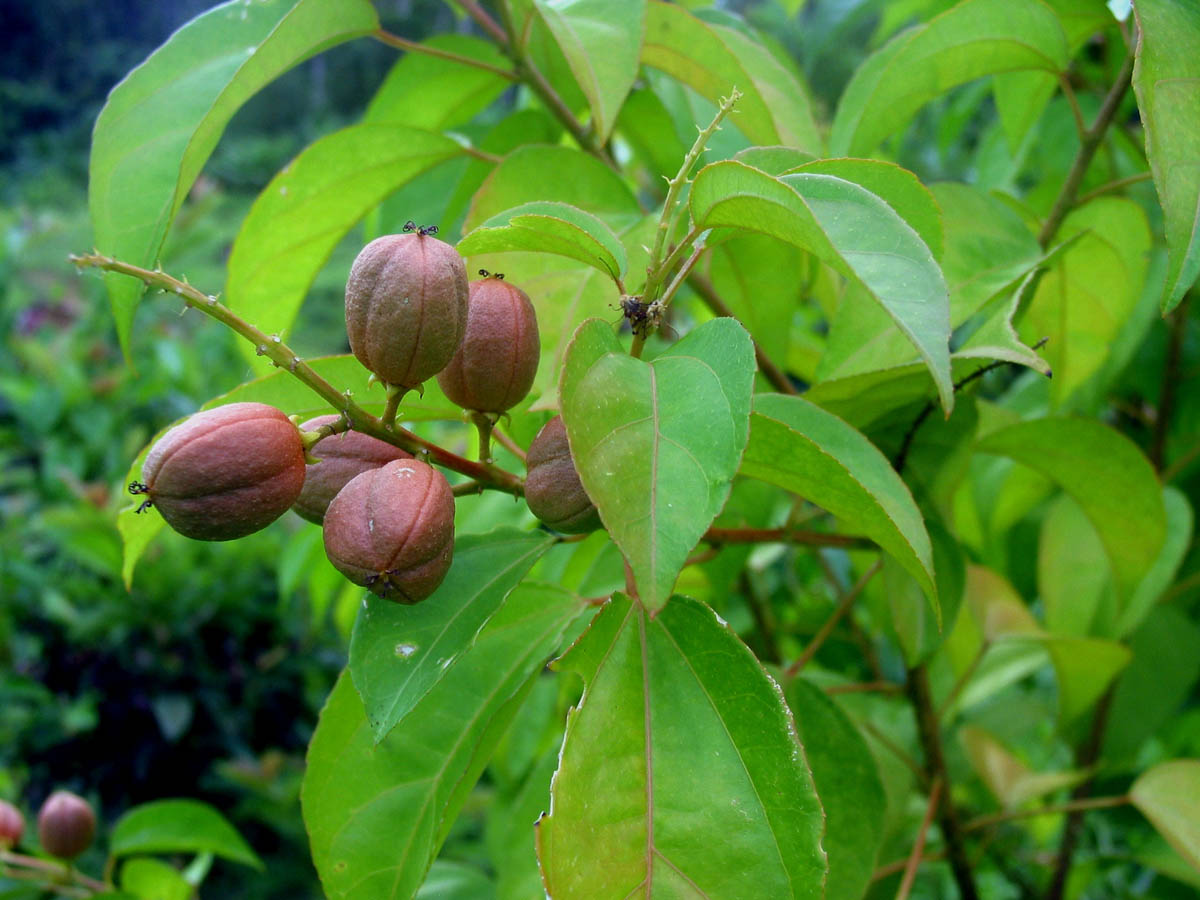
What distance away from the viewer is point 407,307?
21.2 inches

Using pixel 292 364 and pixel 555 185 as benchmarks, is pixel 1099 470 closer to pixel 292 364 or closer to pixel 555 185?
pixel 555 185

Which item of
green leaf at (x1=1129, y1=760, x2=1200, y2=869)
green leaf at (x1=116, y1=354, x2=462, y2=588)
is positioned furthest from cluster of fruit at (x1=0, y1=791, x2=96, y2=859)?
green leaf at (x1=1129, y1=760, x2=1200, y2=869)

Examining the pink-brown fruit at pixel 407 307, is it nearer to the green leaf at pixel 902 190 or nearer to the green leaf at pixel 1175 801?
the green leaf at pixel 902 190

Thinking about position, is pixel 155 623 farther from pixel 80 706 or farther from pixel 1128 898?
pixel 1128 898

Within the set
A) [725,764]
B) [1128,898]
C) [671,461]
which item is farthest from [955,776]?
[671,461]

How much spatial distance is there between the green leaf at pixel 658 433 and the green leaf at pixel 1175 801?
694 millimetres

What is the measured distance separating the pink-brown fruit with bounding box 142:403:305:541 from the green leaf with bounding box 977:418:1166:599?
0.59 m

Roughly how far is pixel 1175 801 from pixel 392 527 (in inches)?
32.0

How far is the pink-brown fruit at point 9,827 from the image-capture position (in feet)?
3.82

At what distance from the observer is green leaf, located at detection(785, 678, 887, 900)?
28.9 inches

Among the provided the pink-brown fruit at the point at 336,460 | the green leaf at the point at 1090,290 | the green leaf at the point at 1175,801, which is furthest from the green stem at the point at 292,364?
the green leaf at the point at 1175,801

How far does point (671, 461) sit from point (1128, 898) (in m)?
1.26

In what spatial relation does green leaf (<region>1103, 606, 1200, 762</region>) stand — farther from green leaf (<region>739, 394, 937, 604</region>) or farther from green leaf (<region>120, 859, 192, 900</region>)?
green leaf (<region>120, 859, 192, 900</region>)

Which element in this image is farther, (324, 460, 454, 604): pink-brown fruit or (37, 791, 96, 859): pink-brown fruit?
(37, 791, 96, 859): pink-brown fruit
